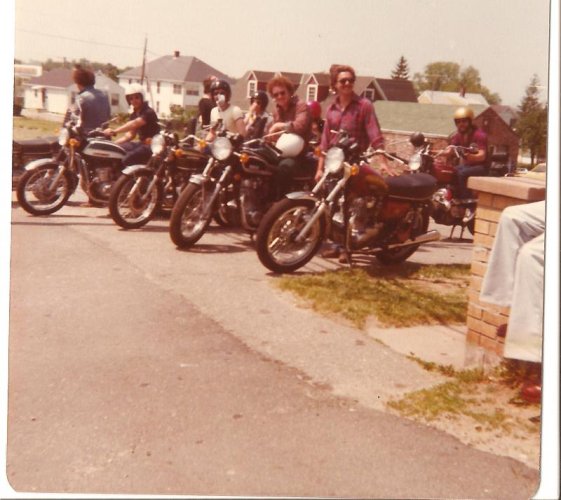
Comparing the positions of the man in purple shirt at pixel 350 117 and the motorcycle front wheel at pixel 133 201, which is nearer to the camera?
the man in purple shirt at pixel 350 117

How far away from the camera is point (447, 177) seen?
4602mm

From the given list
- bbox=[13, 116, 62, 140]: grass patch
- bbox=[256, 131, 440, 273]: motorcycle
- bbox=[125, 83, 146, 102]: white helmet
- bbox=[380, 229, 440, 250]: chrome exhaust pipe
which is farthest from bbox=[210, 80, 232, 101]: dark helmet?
bbox=[380, 229, 440, 250]: chrome exhaust pipe

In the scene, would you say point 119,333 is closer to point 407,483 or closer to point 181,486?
point 181,486

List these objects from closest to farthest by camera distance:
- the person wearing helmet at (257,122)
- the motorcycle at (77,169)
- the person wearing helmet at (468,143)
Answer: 1. the person wearing helmet at (468,143)
2. the motorcycle at (77,169)
3. the person wearing helmet at (257,122)

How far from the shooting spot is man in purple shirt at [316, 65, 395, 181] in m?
3.32

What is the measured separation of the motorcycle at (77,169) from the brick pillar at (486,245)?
2793 millimetres

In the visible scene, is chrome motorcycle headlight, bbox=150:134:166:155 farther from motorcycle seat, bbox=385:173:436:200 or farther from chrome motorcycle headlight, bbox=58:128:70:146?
motorcycle seat, bbox=385:173:436:200

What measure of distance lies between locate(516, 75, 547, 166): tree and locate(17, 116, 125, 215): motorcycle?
116 inches

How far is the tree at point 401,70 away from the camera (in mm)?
2966

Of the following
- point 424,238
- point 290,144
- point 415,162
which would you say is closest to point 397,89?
point 415,162

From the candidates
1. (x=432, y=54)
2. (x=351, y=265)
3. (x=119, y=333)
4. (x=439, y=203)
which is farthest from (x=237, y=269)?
(x=432, y=54)

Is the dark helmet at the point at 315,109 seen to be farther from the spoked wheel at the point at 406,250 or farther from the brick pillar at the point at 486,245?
the brick pillar at the point at 486,245

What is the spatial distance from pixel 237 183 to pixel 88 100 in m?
1.88

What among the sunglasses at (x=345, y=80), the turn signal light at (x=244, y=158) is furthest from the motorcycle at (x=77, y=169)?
the sunglasses at (x=345, y=80)
